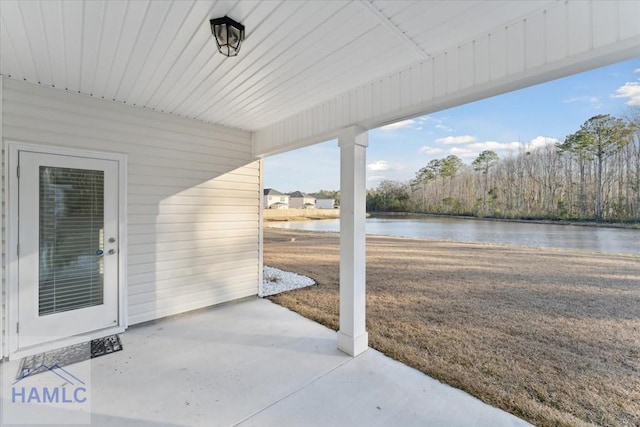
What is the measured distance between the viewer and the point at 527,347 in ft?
8.79

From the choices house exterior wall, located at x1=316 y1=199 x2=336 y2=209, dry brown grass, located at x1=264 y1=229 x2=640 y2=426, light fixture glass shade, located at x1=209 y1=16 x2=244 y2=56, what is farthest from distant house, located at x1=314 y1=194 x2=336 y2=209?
light fixture glass shade, located at x1=209 y1=16 x2=244 y2=56

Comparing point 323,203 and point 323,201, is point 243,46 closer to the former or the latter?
point 323,203

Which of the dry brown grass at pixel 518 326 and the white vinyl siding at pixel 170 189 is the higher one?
the white vinyl siding at pixel 170 189

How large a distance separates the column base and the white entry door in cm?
257

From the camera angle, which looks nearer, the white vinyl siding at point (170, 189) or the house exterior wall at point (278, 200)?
the white vinyl siding at point (170, 189)

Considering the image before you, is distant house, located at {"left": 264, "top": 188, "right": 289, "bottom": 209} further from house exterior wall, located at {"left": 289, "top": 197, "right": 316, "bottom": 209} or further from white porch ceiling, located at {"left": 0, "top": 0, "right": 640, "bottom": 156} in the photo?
white porch ceiling, located at {"left": 0, "top": 0, "right": 640, "bottom": 156}

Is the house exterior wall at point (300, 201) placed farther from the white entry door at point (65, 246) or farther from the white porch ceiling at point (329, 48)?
the white porch ceiling at point (329, 48)

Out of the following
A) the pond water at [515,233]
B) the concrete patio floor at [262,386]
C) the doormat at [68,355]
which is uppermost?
the pond water at [515,233]

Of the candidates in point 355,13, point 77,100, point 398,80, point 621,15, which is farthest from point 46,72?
point 621,15

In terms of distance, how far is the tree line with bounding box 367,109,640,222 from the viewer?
5484 mm

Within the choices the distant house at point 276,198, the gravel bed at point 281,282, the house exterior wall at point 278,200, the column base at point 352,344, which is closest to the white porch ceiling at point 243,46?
the column base at point 352,344

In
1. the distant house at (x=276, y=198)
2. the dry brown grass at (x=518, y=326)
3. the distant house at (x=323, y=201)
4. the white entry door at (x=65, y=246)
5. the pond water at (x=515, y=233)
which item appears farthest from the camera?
the distant house at (x=276, y=198)

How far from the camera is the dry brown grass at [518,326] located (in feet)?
6.50

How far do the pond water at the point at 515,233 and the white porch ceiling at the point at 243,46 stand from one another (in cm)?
472
